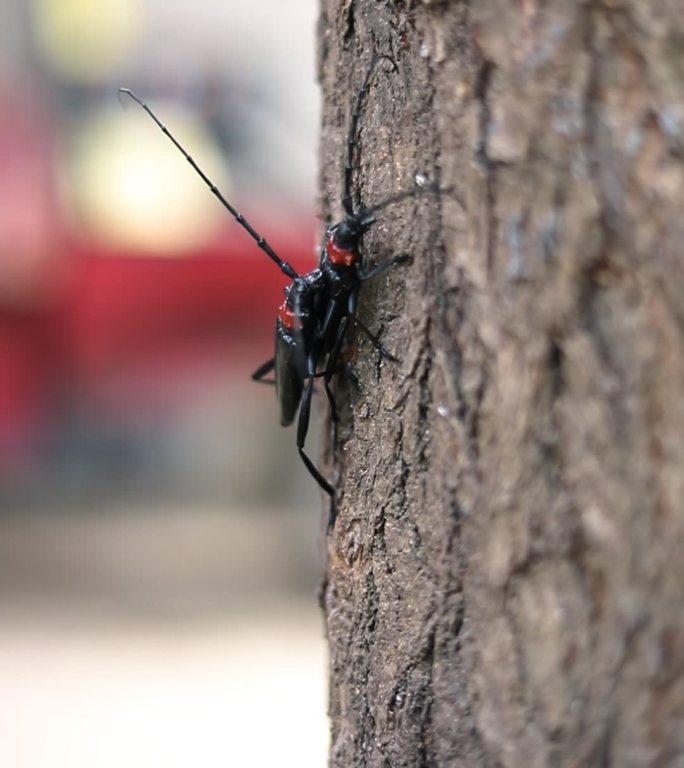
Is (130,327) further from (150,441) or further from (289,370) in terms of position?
(289,370)

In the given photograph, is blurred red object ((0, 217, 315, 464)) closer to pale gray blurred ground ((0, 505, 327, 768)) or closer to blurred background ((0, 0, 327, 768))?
blurred background ((0, 0, 327, 768))

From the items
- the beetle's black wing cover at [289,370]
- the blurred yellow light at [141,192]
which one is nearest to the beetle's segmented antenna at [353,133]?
the beetle's black wing cover at [289,370]

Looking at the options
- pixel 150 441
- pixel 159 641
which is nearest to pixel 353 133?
pixel 159 641

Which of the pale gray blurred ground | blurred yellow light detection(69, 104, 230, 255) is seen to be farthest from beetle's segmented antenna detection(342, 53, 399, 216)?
blurred yellow light detection(69, 104, 230, 255)

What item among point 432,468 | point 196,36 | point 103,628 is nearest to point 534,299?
point 432,468

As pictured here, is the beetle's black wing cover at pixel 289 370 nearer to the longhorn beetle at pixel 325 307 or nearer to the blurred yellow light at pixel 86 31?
the longhorn beetle at pixel 325 307

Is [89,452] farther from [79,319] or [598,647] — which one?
[598,647]
